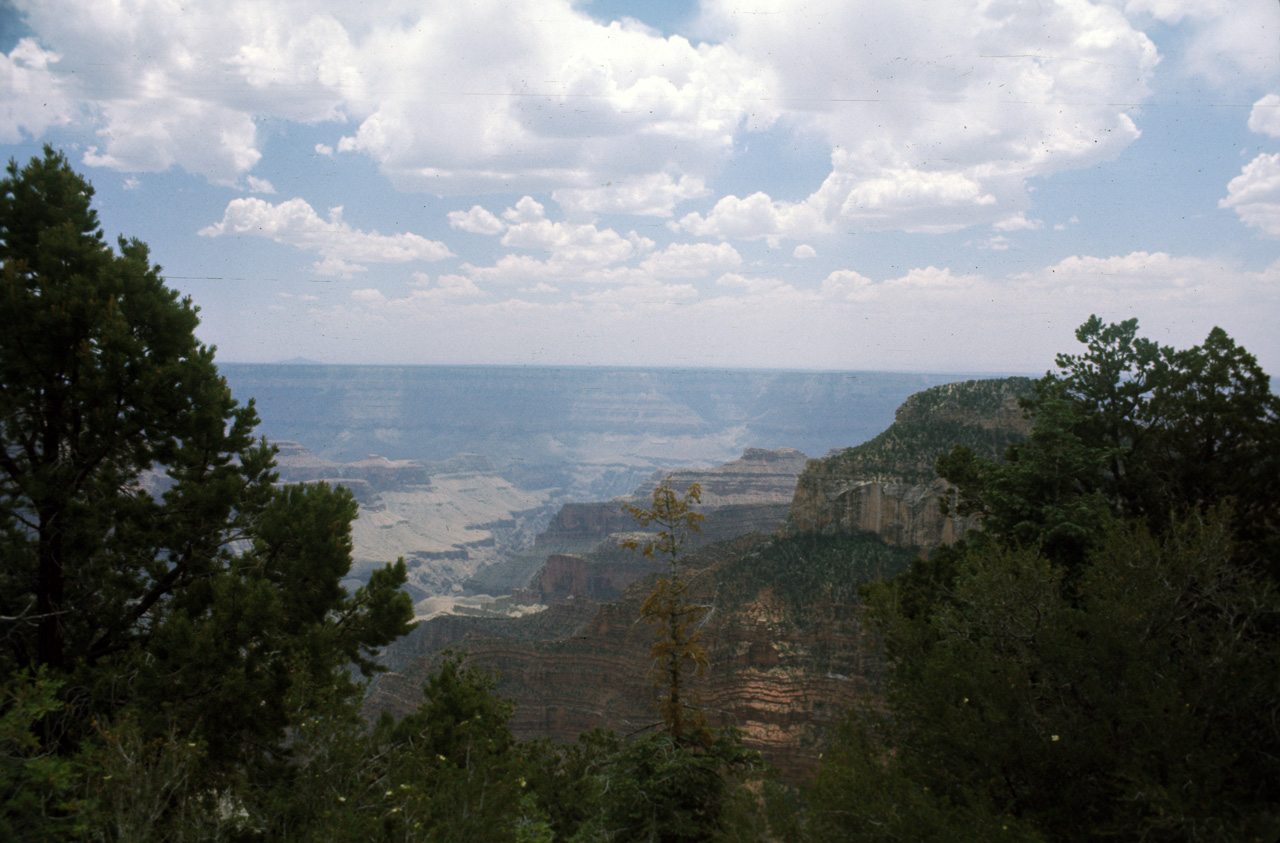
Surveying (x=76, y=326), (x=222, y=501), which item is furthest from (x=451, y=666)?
(x=76, y=326)

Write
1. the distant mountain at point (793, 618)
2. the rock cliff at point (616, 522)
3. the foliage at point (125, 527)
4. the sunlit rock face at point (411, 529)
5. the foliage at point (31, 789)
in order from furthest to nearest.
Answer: the sunlit rock face at point (411, 529) → the rock cliff at point (616, 522) → the distant mountain at point (793, 618) → the foliage at point (125, 527) → the foliage at point (31, 789)

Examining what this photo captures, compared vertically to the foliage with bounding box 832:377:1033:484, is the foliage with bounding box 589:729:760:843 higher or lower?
lower

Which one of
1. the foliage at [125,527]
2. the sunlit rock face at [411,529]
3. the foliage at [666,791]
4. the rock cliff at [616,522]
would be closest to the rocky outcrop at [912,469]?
the foliage at [666,791]

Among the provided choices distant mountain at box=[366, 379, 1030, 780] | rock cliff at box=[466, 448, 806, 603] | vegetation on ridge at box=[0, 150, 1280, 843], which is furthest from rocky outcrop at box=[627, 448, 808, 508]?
vegetation on ridge at box=[0, 150, 1280, 843]

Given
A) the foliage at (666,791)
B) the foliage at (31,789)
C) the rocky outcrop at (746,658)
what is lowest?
the rocky outcrop at (746,658)

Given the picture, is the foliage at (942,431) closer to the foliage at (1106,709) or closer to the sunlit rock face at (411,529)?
the foliage at (1106,709)

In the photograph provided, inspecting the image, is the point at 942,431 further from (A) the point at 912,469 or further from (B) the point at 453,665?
(B) the point at 453,665

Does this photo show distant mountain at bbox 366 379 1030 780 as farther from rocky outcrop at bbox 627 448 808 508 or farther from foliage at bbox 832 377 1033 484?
rocky outcrop at bbox 627 448 808 508

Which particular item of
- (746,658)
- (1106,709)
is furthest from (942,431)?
(1106,709)
